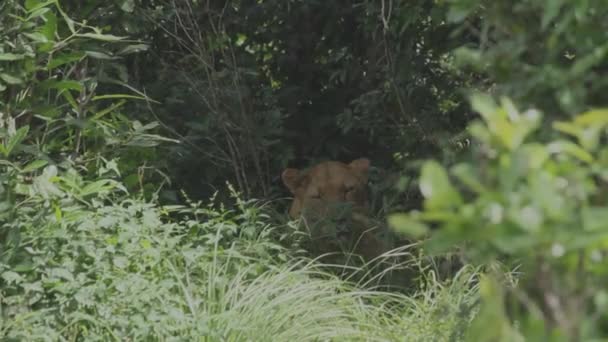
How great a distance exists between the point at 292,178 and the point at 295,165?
1557 mm

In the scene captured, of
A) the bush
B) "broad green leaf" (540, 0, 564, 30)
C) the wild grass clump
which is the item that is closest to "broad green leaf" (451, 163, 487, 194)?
the bush

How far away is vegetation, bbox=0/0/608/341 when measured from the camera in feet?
6.15

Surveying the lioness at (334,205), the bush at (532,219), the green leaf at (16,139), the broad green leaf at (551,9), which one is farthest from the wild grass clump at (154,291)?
the bush at (532,219)

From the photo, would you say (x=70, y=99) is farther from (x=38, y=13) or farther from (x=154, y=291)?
(x=154, y=291)

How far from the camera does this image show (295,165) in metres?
8.62

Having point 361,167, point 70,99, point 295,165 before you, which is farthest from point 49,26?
point 295,165

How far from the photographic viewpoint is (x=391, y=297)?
19.1 feet

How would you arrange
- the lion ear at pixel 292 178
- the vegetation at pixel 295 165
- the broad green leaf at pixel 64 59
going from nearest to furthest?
the vegetation at pixel 295 165, the broad green leaf at pixel 64 59, the lion ear at pixel 292 178

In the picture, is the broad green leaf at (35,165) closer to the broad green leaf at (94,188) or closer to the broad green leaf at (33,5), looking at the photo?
the broad green leaf at (94,188)

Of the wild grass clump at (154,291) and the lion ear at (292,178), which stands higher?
the wild grass clump at (154,291)

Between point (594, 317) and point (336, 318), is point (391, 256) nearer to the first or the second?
point (336, 318)

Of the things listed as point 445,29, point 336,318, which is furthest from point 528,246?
point 445,29

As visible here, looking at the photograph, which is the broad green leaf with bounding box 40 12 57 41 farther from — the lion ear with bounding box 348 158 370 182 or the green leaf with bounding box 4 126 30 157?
the lion ear with bounding box 348 158 370 182

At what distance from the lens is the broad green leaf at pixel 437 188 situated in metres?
1.76
